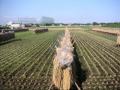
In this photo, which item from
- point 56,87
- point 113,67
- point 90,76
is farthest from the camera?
point 113,67

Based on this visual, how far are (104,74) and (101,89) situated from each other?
2.22m

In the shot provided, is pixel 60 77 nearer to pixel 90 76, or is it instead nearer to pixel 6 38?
pixel 90 76

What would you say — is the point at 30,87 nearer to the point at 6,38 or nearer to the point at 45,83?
the point at 45,83

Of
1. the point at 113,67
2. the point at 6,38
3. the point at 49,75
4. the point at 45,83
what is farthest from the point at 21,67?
the point at 6,38

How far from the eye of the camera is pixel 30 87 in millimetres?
9992

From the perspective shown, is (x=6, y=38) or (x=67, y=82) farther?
(x=6, y=38)

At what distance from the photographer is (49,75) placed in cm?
1159

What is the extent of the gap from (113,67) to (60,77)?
17.2ft

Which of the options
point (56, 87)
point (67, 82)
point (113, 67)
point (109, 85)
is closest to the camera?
point (67, 82)

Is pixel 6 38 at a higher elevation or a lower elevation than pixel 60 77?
lower

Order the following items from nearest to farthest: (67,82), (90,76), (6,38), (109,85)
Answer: (67,82), (109,85), (90,76), (6,38)

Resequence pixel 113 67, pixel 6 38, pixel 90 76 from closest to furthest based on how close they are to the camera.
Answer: pixel 90 76, pixel 113 67, pixel 6 38

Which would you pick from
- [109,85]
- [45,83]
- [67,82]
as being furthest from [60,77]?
[109,85]

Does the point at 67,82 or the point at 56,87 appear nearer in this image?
the point at 67,82
